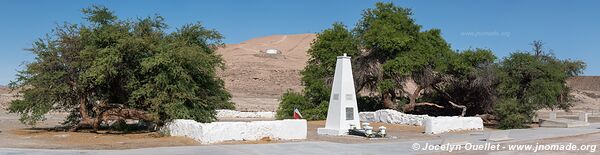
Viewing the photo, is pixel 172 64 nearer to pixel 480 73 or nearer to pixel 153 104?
pixel 153 104

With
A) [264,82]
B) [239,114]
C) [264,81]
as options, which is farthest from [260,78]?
[239,114]

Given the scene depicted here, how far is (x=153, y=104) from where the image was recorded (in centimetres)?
2333

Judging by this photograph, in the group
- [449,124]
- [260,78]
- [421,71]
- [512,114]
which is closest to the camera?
[449,124]

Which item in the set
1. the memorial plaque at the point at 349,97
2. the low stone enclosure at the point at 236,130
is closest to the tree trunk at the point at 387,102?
the memorial plaque at the point at 349,97

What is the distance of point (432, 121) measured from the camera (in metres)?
27.2

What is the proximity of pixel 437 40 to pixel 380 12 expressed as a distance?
4.84m

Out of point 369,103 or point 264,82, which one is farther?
point 264,82

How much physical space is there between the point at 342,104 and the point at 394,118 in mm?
10086

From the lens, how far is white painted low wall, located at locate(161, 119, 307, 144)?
19.8m

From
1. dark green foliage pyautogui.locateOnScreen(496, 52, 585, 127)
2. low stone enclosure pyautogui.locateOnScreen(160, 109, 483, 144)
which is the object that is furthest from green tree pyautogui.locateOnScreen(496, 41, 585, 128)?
low stone enclosure pyautogui.locateOnScreen(160, 109, 483, 144)

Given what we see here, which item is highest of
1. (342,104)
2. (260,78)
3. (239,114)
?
(260,78)

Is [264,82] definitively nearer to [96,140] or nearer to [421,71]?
[421,71]

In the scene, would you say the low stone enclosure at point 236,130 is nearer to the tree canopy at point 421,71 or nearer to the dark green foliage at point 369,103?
the tree canopy at point 421,71

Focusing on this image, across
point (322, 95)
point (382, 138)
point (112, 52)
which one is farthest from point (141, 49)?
point (322, 95)
